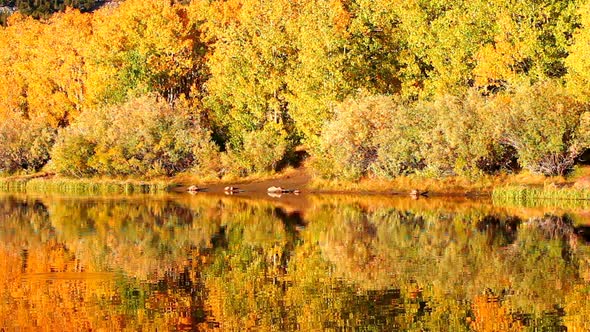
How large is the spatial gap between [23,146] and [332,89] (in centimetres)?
3863

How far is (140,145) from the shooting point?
81500 mm

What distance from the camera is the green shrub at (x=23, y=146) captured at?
95625 mm

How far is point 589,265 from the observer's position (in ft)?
105

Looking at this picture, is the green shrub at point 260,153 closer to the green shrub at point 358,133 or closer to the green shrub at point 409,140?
the green shrub at point 409,140

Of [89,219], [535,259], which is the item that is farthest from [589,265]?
[89,219]

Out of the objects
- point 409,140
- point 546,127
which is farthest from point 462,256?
point 409,140

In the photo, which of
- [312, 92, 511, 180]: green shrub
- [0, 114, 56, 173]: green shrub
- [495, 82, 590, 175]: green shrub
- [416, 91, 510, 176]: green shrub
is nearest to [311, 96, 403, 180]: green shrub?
[312, 92, 511, 180]: green shrub

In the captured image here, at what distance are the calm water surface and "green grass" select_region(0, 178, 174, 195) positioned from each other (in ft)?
69.2

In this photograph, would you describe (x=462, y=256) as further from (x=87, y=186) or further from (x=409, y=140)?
(x=87, y=186)

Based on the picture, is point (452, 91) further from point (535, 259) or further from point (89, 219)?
point (535, 259)

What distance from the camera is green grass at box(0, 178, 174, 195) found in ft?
248

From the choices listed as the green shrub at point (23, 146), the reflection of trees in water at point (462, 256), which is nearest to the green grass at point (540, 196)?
the reflection of trees in water at point (462, 256)

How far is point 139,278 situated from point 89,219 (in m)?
21.7

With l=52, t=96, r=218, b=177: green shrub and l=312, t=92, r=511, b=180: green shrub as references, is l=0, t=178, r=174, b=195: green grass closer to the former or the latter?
l=52, t=96, r=218, b=177: green shrub
